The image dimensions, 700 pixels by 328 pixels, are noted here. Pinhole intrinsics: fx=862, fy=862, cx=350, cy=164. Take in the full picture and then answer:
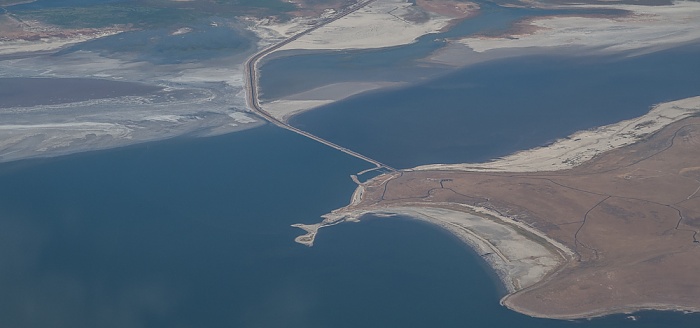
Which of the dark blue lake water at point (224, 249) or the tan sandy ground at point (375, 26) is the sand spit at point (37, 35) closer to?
the tan sandy ground at point (375, 26)

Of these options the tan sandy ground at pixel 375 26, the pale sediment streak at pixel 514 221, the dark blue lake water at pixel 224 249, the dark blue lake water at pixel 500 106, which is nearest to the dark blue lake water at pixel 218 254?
the dark blue lake water at pixel 224 249

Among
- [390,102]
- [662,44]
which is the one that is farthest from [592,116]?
[662,44]

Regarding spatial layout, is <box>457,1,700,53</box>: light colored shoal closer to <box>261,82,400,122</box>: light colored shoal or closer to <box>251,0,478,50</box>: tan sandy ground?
<box>251,0,478,50</box>: tan sandy ground

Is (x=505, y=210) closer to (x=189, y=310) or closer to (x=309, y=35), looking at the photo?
(x=189, y=310)

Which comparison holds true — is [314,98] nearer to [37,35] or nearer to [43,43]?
[43,43]

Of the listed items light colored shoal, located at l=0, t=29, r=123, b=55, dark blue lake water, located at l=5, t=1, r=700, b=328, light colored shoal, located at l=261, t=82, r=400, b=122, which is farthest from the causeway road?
light colored shoal, located at l=0, t=29, r=123, b=55

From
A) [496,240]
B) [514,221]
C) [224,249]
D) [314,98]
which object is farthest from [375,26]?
[224,249]
